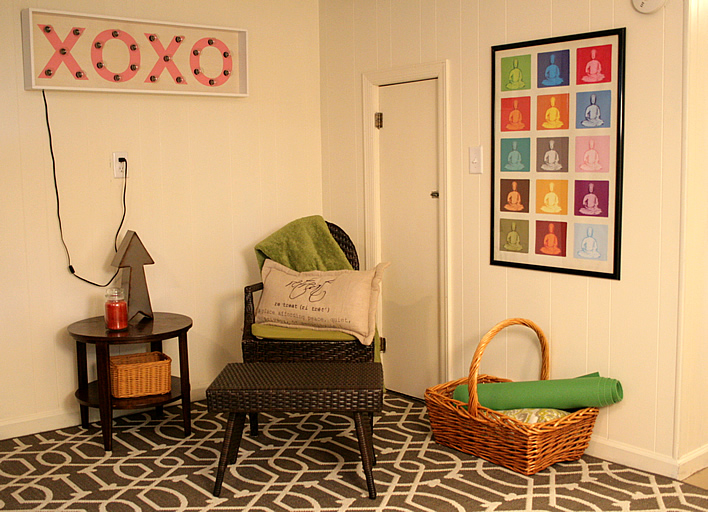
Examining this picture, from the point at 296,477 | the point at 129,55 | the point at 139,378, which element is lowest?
the point at 296,477

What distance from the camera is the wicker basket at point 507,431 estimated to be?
2.89m

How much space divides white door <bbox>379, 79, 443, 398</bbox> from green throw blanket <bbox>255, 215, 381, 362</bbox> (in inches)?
10.5

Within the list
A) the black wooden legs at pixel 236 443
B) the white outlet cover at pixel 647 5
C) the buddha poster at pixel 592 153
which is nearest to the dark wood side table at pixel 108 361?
the black wooden legs at pixel 236 443

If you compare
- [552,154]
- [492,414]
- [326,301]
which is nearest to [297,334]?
[326,301]

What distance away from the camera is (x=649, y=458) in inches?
115

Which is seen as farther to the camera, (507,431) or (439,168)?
(439,168)

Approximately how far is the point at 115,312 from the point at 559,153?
2.03 metres

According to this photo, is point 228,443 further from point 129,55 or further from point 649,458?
point 129,55

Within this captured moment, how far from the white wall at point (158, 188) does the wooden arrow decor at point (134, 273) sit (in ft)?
0.64

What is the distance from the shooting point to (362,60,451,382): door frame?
11.9 feet

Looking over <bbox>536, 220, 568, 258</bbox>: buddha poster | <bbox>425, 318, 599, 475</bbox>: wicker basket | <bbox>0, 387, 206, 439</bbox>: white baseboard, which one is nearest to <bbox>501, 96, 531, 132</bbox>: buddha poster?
<bbox>536, 220, 568, 258</bbox>: buddha poster

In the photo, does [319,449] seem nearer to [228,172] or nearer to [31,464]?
[31,464]

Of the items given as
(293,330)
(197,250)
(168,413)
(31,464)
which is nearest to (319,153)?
(197,250)

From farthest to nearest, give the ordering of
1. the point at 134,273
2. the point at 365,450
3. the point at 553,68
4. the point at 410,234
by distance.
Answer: the point at 410,234 < the point at 134,273 < the point at 553,68 < the point at 365,450
